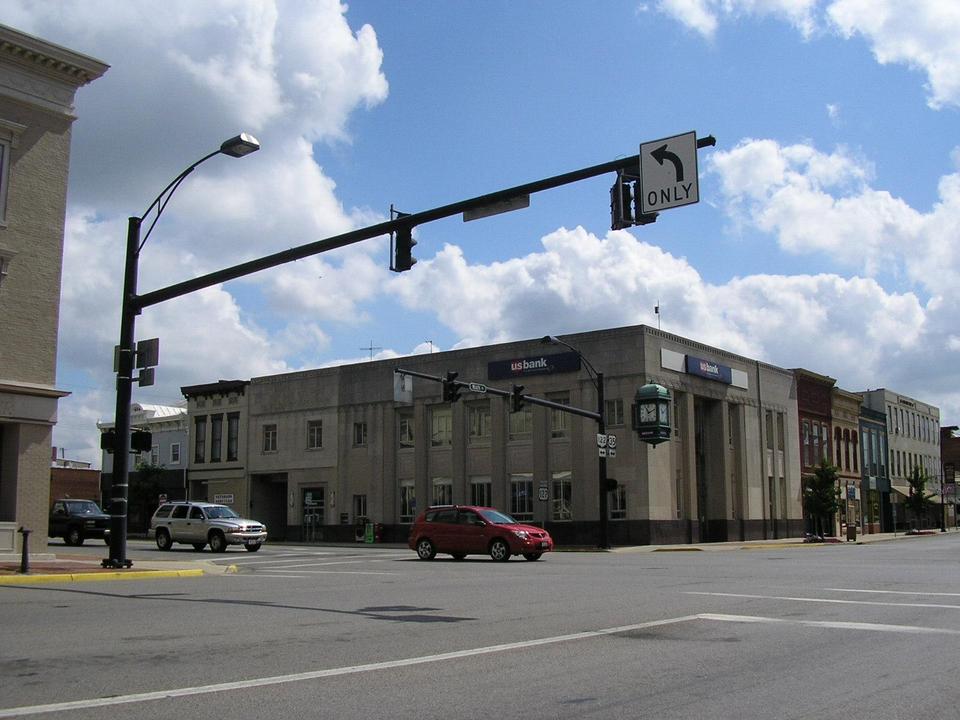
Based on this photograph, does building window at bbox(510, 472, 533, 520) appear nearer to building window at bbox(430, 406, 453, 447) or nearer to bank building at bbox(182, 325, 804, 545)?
bank building at bbox(182, 325, 804, 545)

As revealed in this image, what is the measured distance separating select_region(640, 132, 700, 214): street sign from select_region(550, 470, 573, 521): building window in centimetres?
3331

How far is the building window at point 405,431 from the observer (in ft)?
169

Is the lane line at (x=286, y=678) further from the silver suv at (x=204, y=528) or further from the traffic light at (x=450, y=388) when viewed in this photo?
the silver suv at (x=204, y=528)

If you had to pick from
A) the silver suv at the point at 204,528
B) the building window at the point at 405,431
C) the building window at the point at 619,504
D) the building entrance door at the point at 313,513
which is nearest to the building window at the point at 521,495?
the building window at the point at 619,504

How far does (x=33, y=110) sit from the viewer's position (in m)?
24.8

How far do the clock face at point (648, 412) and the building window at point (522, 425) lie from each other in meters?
8.11

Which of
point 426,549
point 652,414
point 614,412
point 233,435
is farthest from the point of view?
point 233,435

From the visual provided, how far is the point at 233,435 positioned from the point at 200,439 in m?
3.02

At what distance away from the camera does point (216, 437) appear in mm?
59219

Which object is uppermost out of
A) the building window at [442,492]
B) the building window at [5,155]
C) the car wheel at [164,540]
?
the building window at [5,155]

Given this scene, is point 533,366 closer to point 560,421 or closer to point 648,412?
point 560,421

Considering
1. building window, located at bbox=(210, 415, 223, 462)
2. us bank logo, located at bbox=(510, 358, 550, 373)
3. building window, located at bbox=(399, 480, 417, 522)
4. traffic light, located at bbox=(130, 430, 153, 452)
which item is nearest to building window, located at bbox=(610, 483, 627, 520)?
us bank logo, located at bbox=(510, 358, 550, 373)

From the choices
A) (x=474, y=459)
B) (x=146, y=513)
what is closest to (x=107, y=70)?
(x=474, y=459)

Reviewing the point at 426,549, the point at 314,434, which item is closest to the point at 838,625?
the point at 426,549
